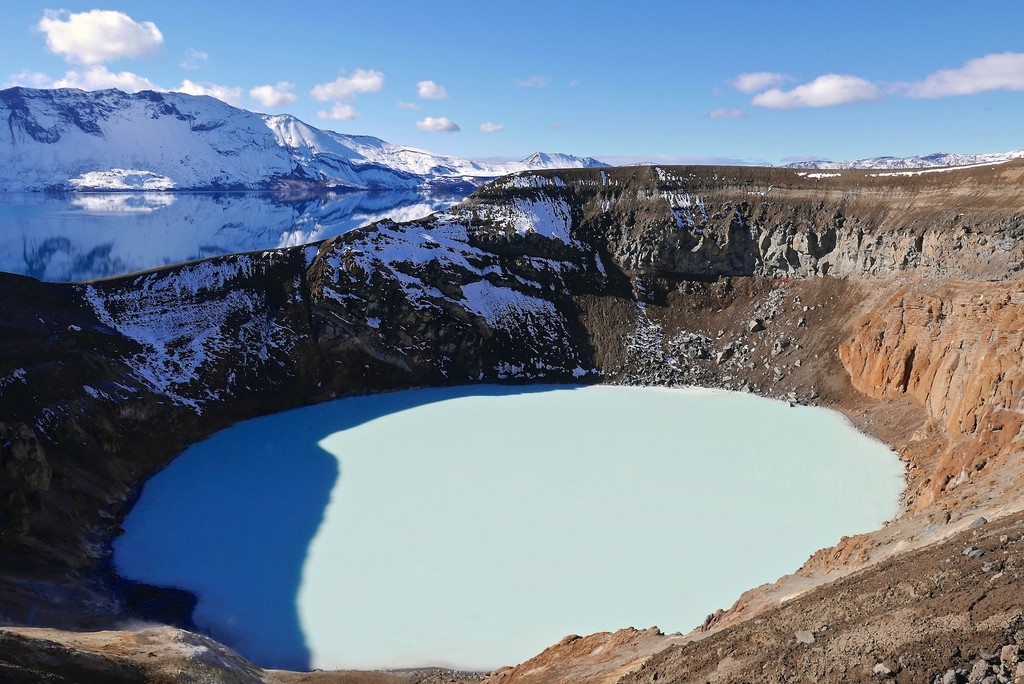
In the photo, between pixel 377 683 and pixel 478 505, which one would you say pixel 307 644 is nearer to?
pixel 377 683

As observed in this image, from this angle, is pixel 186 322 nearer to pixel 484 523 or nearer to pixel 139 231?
pixel 484 523

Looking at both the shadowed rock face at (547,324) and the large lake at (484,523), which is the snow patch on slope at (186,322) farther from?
the large lake at (484,523)

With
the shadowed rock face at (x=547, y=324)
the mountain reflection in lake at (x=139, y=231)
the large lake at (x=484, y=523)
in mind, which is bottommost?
the large lake at (x=484, y=523)

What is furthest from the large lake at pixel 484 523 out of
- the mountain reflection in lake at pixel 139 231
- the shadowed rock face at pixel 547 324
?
the mountain reflection in lake at pixel 139 231

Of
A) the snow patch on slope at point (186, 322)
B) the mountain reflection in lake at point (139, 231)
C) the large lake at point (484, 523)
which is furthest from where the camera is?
the mountain reflection in lake at point (139, 231)

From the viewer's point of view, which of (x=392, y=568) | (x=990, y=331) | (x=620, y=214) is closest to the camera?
(x=392, y=568)

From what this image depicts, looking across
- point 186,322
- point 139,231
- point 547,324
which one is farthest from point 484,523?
point 139,231

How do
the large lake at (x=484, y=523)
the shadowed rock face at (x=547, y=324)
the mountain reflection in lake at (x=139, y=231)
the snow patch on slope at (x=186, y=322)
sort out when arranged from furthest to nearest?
the mountain reflection in lake at (x=139, y=231) < the snow patch on slope at (x=186, y=322) < the shadowed rock face at (x=547, y=324) < the large lake at (x=484, y=523)

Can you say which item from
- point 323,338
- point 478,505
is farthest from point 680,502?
point 323,338
